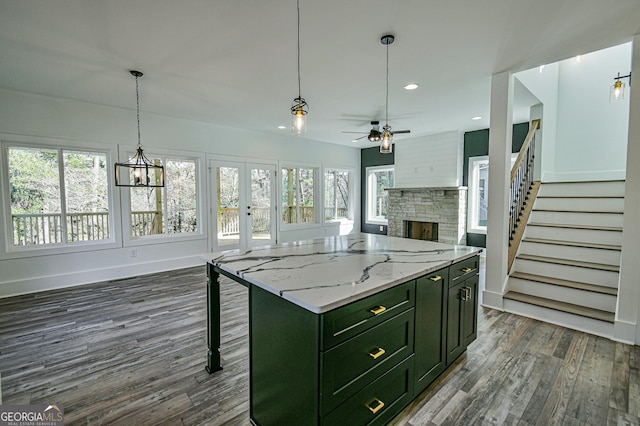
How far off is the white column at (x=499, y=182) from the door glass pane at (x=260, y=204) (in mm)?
4495

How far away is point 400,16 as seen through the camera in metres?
2.28

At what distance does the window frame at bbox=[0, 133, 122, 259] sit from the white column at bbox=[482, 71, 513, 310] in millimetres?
5366

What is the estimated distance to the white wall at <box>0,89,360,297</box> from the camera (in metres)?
3.96

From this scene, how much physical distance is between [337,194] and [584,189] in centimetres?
519

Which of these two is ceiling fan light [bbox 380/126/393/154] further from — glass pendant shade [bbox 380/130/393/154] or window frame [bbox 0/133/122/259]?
window frame [bbox 0/133/122/259]

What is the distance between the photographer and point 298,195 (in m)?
7.31

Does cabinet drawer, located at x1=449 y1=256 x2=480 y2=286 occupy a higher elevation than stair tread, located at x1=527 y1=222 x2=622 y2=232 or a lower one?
lower

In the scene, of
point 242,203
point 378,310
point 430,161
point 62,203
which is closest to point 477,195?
point 430,161

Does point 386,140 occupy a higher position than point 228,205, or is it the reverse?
point 386,140

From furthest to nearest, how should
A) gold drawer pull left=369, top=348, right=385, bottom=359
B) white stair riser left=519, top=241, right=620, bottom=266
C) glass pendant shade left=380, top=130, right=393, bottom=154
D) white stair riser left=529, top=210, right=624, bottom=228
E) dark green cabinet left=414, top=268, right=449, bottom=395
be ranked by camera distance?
white stair riser left=529, top=210, right=624, bottom=228 → white stair riser left=519, top=241, right=620, bottom=266 → glass pendant shade left=380, top=130, right=393, bottom=154 → dark green cabinet left=414, top=268, right=449, bottom=395 → gold drawer pull left=369, top=348, right=385, bottom=359

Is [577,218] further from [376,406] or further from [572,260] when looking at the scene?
[376,406]

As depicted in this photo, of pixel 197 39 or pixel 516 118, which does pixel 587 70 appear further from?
pixel 197 39

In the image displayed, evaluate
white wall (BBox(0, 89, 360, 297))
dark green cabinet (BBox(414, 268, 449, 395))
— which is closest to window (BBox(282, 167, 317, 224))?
white wall (BBox(0, 89, 360, 297))

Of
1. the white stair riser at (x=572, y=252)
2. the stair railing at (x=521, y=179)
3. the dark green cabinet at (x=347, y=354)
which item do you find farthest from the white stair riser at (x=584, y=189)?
the dark green cabinet at (x=347, y=354)
